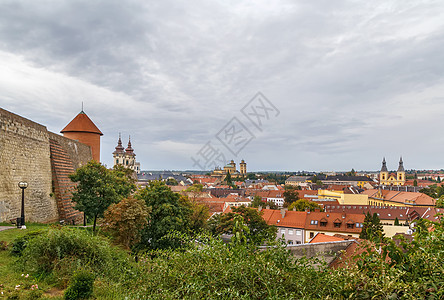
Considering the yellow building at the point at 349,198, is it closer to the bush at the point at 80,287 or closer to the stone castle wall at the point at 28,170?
the stone castle wall at the point at 28,170

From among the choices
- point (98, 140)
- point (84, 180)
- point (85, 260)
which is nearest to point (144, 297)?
point (85, 260)

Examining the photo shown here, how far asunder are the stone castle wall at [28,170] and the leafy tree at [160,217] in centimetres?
582

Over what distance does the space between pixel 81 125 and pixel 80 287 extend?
26.9 metres

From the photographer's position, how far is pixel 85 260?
6457 millimetres

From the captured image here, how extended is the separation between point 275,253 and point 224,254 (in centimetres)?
66

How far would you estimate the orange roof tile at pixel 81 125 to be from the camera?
28656 mm

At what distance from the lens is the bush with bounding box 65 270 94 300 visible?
17.0 ft

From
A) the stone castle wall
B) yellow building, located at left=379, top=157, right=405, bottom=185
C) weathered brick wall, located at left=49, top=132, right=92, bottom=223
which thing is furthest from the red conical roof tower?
yellow building, located at left=379, top=157, right=405, bottom=185

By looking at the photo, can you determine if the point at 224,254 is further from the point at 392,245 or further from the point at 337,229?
the point at 337,229

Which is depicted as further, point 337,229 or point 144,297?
point 337,229

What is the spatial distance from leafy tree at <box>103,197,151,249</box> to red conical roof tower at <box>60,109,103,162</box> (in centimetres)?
1947

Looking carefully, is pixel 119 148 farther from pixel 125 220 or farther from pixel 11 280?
pixel 11 280

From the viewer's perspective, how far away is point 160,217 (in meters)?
14.4

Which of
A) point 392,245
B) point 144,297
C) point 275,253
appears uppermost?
point 392,245
